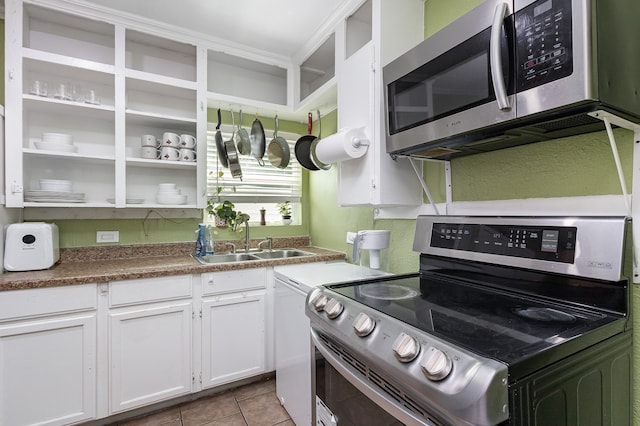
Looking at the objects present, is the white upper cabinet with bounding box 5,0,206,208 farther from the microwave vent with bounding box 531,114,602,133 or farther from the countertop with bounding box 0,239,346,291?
the microwave vent with bounding box 531,114,602,133

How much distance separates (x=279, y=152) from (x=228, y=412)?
1.85 m

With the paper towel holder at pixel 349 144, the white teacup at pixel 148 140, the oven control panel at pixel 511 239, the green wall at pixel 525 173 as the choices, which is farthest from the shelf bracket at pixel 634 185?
the white teacup at pixel 148 140

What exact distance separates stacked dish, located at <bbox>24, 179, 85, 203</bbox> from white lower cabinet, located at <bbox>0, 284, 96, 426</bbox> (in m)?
0.61

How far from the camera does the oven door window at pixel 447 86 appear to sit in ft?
3.34

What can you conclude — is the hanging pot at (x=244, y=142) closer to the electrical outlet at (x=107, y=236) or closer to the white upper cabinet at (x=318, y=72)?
the white upper cabinet at (x=318, y=72)

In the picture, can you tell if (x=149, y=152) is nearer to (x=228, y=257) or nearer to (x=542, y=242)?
(x=228, y=257)

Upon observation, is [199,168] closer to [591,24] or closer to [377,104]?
[377,104]

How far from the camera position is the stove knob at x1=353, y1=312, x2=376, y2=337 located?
890mm

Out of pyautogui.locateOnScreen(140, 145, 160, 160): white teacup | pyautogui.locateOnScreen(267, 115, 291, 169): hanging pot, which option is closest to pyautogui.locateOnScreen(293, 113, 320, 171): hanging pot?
pyautogui.locateOnScreen(267, 115, 291, 169): hanging pot

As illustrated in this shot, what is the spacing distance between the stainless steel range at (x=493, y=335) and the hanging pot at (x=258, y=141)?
63.2 inches

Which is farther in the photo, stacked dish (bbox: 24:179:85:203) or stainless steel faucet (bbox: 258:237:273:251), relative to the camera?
stainless steel faucet (bbox: 258:237:273:251)

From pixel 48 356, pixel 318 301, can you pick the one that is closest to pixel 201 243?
pixel 48 356

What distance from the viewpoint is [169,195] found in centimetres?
229

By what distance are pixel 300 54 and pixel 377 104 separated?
1255 mm
